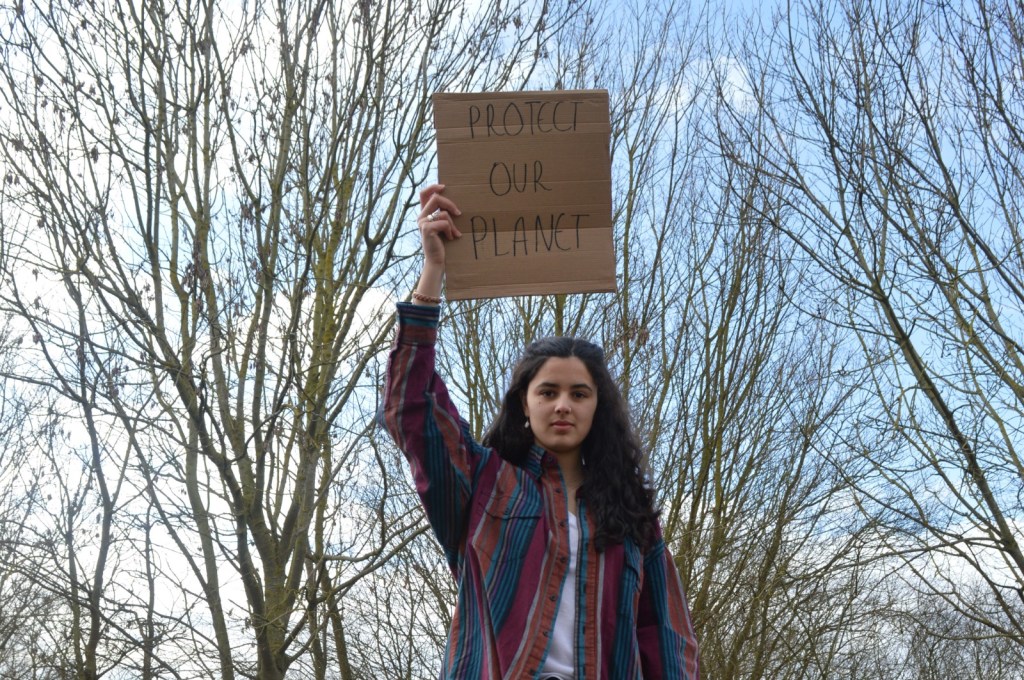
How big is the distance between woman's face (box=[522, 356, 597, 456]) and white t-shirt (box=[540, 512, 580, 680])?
298 millimetres

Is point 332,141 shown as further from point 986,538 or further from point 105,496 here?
point 986,538

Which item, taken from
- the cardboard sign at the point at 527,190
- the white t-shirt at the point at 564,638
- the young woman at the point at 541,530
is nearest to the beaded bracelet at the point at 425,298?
the young woman at the point at 541,530

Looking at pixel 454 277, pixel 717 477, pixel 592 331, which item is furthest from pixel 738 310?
pixel 454 277

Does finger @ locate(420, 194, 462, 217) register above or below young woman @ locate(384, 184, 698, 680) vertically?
above

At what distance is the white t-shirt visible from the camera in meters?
2.03

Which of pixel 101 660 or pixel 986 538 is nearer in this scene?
pixel 101 660

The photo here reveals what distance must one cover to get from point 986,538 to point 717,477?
2711mm

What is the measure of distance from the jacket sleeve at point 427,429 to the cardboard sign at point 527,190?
0.32m

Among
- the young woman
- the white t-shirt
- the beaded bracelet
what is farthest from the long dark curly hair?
the beaded bracelet

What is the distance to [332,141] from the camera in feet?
18.6

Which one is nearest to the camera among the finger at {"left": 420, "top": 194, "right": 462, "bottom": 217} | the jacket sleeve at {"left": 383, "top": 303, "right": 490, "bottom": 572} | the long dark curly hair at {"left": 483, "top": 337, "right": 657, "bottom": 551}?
the jacket sleeve at {"left": 383, "top": 303, "right": 490, "bottom": 572}

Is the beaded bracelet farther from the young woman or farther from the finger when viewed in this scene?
the finger

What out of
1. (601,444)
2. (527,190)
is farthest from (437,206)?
(601,444)

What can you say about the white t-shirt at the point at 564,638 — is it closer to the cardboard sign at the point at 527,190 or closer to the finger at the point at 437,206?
the cardboard sign at the point at 527,190
